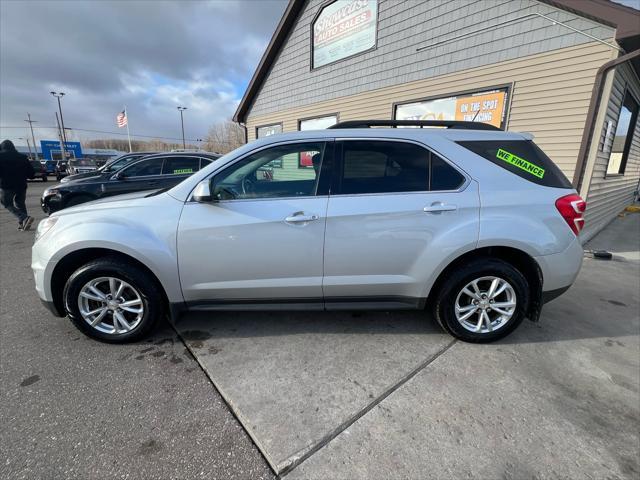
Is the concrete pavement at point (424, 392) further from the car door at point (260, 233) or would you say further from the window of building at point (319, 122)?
the window of building at point (319, 122)

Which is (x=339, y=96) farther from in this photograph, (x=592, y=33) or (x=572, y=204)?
(x=572, y=204)

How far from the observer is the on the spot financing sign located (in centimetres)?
816

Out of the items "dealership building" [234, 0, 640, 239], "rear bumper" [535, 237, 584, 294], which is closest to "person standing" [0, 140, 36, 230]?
"dealership building" [234, 0, 640, 239]

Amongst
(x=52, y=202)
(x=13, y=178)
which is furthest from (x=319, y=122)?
(x=13, y=178)

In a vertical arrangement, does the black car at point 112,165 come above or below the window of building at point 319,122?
below

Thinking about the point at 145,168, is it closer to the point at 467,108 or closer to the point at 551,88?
the point at 467,108

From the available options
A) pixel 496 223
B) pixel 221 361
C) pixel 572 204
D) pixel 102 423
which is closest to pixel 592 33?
pixel 572 204

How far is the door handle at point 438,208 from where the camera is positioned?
2.50 meters

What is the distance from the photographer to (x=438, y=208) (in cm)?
250

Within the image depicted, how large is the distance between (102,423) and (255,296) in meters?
1.23

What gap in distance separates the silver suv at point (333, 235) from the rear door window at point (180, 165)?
5.34m

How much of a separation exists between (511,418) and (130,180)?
7929 mm

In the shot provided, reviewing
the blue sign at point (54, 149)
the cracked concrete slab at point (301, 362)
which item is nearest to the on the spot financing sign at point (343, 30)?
the cracked concrete slab at point (301, 362)

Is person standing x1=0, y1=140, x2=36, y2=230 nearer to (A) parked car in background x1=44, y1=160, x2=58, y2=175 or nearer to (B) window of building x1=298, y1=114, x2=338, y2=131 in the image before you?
(B) window of building x1=298, y1=114, x2=338, y2=131
